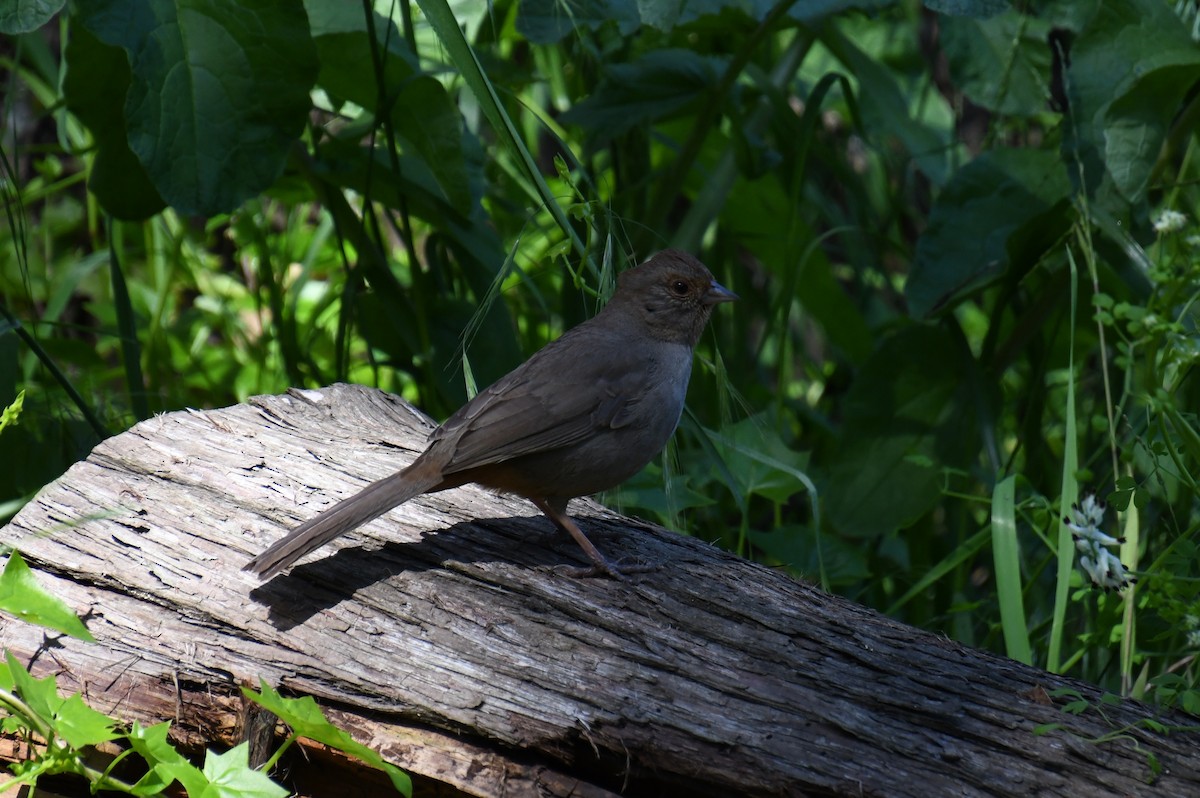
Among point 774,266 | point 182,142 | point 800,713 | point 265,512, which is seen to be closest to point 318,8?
point 182,142

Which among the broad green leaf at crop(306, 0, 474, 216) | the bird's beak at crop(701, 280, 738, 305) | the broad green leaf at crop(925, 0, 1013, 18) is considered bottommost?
the bird's beak at crop(701, 280, 738, 305)

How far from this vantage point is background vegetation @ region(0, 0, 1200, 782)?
3.61 meters

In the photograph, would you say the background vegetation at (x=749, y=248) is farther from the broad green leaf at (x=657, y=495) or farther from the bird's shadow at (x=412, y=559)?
the bird's shadow at (x=412, y=559)

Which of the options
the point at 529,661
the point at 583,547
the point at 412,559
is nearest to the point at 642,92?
the point at 583,547

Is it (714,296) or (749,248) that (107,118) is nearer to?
(714,296)

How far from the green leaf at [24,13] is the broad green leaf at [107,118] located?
66 centimetres

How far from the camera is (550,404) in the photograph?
11.8 ft

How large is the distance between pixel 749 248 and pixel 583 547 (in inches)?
123

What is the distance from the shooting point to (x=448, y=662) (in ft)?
9.05

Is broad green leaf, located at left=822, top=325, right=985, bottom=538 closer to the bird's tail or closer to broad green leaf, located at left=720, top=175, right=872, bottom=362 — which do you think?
broad green leaf, located at left=720, top=175, right=872, bottom=362

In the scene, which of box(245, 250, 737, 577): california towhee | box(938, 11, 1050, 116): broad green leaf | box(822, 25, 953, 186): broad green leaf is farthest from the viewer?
box(938, 11, 1050, 116): broad green leaf

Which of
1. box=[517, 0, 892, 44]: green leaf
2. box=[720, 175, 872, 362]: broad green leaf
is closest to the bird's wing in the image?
box=[517, 0, 892, 44]: green leaf

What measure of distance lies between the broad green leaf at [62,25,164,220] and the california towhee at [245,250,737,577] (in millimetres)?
1834

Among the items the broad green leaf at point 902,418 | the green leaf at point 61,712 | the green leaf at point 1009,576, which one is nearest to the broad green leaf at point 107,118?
the green leaf at point 61,712
